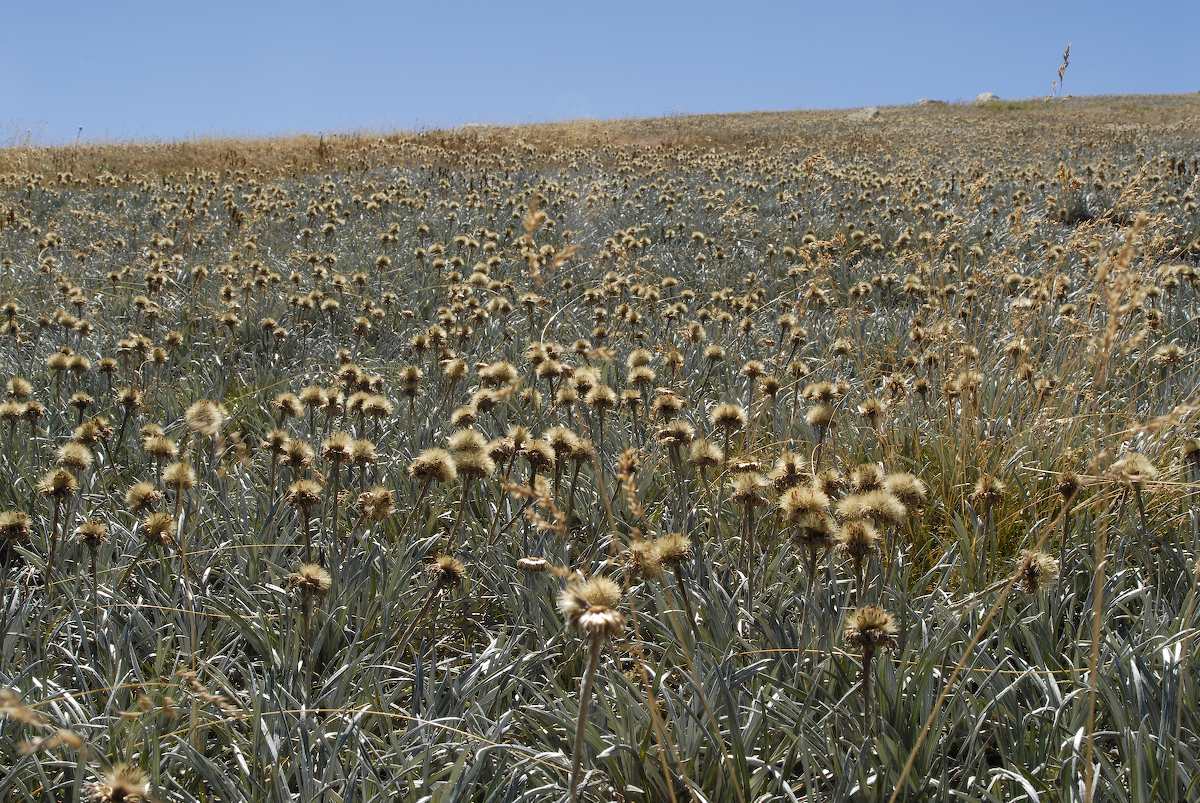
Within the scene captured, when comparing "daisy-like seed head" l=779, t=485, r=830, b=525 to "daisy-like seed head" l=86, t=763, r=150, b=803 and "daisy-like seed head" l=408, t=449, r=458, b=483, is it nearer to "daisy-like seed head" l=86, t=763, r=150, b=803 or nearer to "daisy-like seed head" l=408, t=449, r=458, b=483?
"daisy-like seed head" l=408, t=449, r=458, b=483

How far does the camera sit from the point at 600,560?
317cm

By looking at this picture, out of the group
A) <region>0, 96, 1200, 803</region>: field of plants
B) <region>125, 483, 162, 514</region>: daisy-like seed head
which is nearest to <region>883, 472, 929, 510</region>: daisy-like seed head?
<region>0, 96, 1200, 803</region>: field of plants

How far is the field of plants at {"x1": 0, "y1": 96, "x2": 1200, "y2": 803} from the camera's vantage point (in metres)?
1.94

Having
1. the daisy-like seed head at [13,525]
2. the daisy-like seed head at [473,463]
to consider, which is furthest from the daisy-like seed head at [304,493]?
the daisy-like seed head at [13,525]

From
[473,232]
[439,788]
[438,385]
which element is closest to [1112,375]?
[438,385]

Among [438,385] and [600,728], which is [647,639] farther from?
[438,385]

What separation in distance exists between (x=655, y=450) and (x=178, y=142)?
2498cm

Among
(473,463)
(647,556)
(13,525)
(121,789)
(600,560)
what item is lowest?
(600,560)

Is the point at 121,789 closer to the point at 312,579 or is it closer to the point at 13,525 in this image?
the point at 312,579

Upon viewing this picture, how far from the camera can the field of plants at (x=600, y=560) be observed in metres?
1.94

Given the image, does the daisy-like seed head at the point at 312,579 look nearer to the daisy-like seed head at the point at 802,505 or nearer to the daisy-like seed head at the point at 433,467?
the daisy-like seed head at the point at 433,467

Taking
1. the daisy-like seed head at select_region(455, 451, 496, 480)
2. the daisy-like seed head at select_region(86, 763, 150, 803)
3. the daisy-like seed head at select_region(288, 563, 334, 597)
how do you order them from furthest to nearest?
1. the daisy-like seed head at select_region(455, 451, 496, 480)
2. the daisy-like seed head at select_region(288, 563, 334, 597)
3. the daisy-like seed head at select_region(86, 763, 150, 803)

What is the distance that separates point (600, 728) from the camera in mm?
2096

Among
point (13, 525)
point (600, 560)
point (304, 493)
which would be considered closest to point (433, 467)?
point (304, 493)
